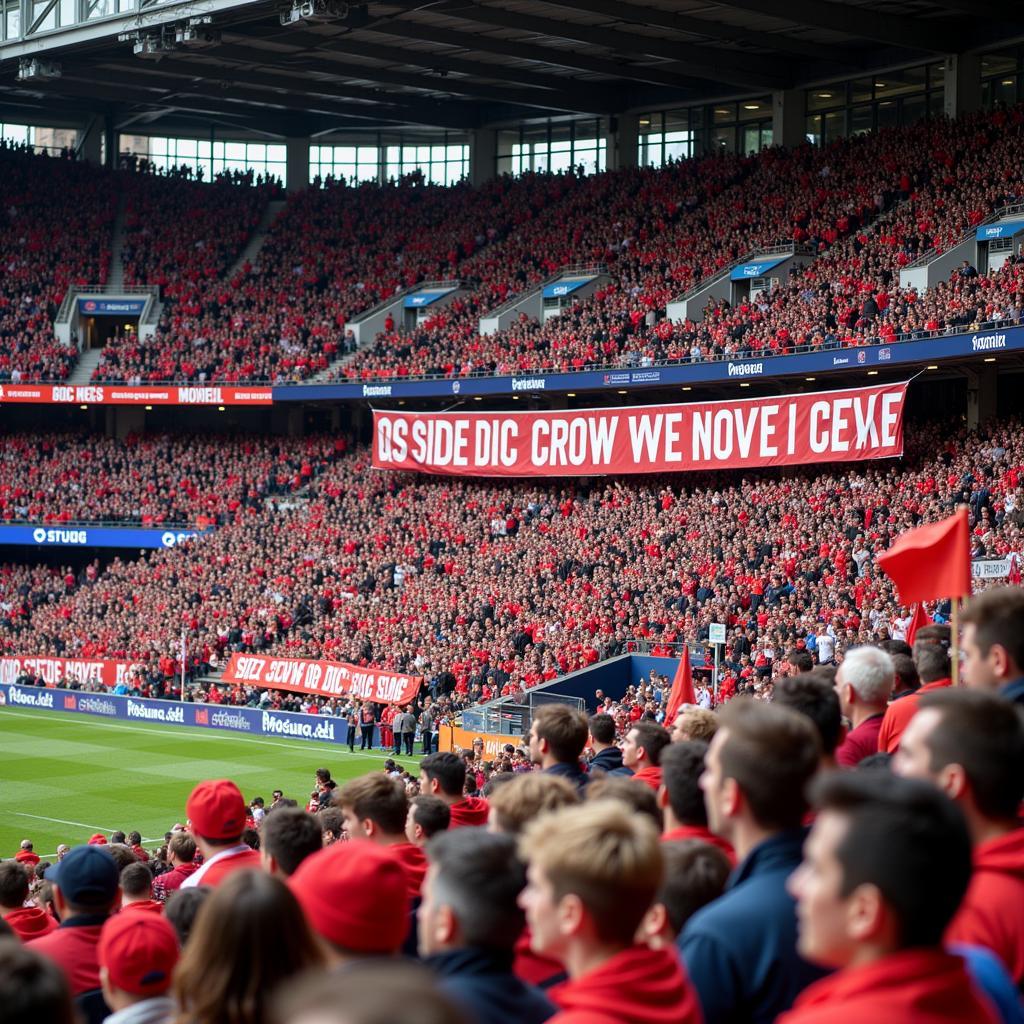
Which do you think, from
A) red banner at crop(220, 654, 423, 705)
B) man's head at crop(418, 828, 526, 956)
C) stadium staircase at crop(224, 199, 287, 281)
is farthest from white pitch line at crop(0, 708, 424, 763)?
man's head at crop(418, 828, 526, 956)

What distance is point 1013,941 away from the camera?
3.99 m

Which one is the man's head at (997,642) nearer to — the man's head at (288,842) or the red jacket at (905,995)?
the red jacket at (905,995)

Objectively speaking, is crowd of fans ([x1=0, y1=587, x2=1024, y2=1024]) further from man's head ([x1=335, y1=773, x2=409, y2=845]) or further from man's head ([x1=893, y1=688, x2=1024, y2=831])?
man's head ([x1=335, y1=773, x2=409, y2=845])

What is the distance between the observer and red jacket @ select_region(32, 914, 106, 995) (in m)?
6.02

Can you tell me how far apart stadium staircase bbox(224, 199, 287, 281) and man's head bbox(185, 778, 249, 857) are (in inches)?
2130

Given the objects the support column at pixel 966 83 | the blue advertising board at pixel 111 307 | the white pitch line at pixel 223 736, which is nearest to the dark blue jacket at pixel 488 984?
the white pitch line at pixel 223 736

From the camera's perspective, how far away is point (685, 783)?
17.9 ft

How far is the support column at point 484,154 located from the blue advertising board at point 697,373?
1501 cm

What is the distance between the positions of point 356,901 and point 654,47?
4377 centimetres

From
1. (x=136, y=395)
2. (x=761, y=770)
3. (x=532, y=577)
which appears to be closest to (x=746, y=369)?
(x=532, y=577)

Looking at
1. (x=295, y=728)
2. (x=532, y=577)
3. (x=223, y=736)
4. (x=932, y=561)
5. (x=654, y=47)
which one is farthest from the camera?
(x=654, y=47)

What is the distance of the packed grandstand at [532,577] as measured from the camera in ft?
12.2

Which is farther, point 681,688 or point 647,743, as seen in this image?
point 681,688

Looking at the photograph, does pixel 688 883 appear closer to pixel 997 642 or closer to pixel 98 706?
pixel 997 642
